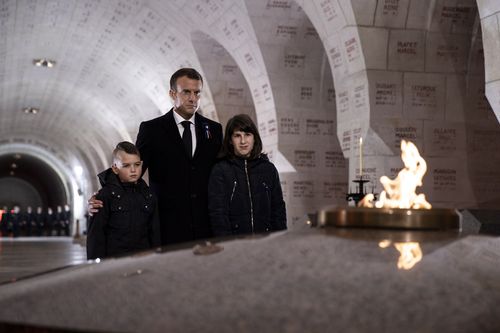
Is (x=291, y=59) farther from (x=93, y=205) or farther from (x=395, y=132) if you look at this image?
(x=93, y=205)

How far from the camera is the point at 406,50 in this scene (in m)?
8.77

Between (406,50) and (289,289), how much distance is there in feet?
25.3

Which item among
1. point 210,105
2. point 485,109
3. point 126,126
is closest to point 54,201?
point 126,126

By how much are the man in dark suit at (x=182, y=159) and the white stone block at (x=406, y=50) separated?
15.8 ft

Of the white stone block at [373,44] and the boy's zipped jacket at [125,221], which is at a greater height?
the white stone block at [373,44]

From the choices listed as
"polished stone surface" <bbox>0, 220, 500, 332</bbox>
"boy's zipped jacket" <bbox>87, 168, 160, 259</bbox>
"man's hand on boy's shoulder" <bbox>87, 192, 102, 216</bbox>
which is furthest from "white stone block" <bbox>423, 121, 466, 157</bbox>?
"polished stone surface" <bbox>0, 220, 500, 332</bbox>

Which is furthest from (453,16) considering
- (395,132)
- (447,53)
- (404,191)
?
(404,191)

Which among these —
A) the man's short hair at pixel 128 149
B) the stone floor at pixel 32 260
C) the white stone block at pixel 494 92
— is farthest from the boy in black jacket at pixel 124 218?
the white stone block at pixel 494 92

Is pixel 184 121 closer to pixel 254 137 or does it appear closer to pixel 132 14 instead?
pixel 254 137

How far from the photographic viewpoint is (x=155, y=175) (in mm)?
4391

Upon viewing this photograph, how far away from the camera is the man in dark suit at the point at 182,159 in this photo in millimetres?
4180

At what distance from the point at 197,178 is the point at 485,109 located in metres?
6.16

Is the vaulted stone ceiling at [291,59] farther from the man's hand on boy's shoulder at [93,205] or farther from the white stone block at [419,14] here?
the man's hand on boy's shoulder at [93,205]

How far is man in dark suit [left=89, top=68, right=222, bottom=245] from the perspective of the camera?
4180 millimetres
